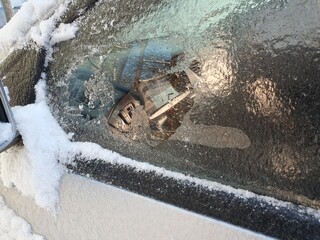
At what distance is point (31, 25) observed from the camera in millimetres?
1962

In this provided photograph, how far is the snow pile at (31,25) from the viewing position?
6.23 ft

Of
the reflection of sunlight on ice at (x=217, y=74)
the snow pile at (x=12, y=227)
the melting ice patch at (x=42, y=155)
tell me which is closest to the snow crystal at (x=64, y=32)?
the melting ice patch at (x=42, y=155)

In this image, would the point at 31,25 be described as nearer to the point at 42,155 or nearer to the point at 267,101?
the point at 42,155

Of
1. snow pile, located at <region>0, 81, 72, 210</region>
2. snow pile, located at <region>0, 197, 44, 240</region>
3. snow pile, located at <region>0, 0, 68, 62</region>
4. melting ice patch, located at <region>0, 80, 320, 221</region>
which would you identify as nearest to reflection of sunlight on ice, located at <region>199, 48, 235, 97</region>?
melting ice patch, located at <region>0, 80, 320, 221</region>

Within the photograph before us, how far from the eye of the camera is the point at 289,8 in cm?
145

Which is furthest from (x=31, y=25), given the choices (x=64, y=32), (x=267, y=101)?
(x=267, y=101)

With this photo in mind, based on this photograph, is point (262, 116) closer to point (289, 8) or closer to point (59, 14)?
point (289, 8)

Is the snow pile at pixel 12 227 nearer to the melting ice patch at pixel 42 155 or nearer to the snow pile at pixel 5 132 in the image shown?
the melting ice patch at pixel 42 155

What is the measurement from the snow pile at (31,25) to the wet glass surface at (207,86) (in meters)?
0.12

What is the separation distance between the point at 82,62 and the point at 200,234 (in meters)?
0.82

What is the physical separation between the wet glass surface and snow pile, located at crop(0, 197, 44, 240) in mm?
413

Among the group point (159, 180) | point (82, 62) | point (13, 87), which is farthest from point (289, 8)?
point (13, 87)

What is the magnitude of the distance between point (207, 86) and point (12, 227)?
96cm

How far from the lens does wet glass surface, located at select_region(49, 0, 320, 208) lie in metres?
1.36
